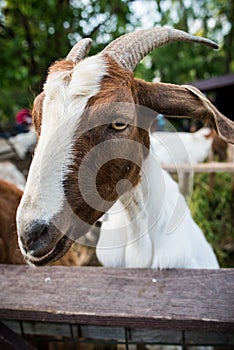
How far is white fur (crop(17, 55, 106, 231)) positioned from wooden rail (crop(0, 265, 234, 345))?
408mm

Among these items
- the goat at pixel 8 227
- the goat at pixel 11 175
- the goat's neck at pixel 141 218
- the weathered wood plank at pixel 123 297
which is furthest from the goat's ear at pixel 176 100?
the goat at pixel 11 175

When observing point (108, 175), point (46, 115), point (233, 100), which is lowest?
point (233, 100)

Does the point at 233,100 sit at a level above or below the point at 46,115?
below

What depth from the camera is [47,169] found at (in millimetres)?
1199

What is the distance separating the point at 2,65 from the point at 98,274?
4.22 m

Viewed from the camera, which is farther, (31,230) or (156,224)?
(156,224)

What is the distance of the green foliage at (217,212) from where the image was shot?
509cm

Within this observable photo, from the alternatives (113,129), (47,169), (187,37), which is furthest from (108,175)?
(187,37)

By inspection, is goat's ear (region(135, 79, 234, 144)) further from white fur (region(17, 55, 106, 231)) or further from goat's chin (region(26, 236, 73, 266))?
goat's chin (region(26, 236, 73, 266))

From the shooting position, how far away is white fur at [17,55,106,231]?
1157 mm

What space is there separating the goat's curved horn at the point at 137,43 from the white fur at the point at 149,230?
500 millimetres

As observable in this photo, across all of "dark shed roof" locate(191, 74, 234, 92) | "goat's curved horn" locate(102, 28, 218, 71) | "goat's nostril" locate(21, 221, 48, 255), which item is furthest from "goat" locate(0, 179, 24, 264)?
"dark shed roof" locate(191, 74, 234, 92)

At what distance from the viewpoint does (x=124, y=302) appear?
135cm

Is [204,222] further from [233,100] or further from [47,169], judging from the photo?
[233,100]
